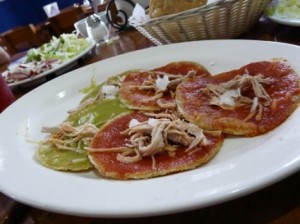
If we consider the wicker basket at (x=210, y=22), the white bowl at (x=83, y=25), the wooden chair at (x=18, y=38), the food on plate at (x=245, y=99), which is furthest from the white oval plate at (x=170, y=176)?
the wooden chair at (x=18, y=38)

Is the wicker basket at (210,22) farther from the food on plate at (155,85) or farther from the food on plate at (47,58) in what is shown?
the food on plate at (47,58)

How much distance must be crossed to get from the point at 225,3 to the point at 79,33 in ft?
5.57

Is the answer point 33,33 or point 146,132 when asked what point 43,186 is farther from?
point 33,33

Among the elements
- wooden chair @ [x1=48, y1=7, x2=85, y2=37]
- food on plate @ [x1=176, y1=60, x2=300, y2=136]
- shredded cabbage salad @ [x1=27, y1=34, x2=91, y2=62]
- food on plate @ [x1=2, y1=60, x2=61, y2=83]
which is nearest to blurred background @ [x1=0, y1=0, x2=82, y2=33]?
wooden chair @ [x1=48, y1=7, x2=85, y2=37]

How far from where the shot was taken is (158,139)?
0.97 meters

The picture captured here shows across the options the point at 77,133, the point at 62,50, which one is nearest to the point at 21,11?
the point at 62,50

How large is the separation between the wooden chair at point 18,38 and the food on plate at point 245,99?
17.1 feet

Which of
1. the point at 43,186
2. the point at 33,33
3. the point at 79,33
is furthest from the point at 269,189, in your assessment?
the point at 33,33

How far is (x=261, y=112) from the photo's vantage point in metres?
0.99

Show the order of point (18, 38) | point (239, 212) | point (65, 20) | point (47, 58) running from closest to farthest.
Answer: point (239, 212) < point (47, 58) < point (18, 38) < point (65, 20)

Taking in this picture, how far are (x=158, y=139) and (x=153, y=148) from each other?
0.10 feet

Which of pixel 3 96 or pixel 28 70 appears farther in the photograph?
pixel 28 70

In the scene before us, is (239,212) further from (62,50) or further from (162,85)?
(62,50)

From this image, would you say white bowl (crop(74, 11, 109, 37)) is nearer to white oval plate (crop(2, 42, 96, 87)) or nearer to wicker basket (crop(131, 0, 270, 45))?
white oval plate (crop(2, 42, 96, 87))
